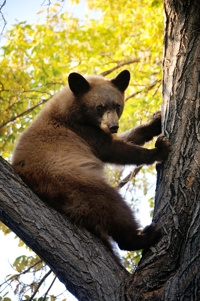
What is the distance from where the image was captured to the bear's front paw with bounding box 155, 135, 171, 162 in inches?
212

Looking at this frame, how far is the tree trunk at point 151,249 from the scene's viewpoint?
4395mm

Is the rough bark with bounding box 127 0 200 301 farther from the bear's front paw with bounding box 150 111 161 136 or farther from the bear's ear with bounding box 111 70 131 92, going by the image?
the bear's ear with bounding box 111 70 131 92

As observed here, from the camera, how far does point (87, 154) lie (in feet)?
20.5

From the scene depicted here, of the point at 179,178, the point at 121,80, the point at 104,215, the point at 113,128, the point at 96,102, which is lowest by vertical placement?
the point at 179,178

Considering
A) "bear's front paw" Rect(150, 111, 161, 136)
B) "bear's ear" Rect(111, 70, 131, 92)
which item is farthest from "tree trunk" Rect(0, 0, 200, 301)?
"bear's ear" Rect(111, 70, 131, 92)

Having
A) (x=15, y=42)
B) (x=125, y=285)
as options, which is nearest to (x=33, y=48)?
(x=15, y=42)

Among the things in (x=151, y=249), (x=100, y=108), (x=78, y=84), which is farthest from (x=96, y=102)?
(x=151, y=249)

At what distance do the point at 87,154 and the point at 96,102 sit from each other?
1.16 metres

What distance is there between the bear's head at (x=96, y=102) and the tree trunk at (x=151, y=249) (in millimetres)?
1692

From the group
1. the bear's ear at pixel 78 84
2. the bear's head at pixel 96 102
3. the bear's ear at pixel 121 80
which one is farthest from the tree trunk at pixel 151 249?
the bear's ear at pixel 121 80

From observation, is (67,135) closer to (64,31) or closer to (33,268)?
(33,268)

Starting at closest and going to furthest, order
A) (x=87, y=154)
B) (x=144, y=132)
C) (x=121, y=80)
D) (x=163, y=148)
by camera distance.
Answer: (x=163, y=148) < (x=87, y=154) < (x=144, y=132) < (x=121, y=80)

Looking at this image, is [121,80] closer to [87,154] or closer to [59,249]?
[87,154]

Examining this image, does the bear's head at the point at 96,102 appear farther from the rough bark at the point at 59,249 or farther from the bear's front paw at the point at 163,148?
the rough bark at the point at 59,249
